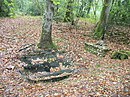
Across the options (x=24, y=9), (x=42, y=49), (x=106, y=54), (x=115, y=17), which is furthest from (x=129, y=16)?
(x=24, y=9)

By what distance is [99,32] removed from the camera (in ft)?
49.6

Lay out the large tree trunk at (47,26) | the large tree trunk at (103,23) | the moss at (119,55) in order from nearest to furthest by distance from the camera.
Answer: the large tree trunk at (47,26), the moss at (119,55), the large tree trunk at (103,23)

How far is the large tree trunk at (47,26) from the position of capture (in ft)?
35.5

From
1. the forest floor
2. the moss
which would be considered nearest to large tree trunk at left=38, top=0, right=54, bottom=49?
the forest floor

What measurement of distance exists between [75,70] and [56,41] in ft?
12.9

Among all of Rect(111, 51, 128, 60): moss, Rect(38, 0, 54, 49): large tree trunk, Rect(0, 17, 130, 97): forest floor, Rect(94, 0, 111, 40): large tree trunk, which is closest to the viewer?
Rect(0, 17, 130, 97): forest floor

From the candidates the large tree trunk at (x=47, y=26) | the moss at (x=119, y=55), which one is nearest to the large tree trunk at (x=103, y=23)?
the moss at (x=119, y=55)

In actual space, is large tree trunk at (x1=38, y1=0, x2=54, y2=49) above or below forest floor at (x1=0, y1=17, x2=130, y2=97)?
above

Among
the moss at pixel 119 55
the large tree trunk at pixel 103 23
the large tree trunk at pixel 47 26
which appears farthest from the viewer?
the large tree trunk at pixel 103 23

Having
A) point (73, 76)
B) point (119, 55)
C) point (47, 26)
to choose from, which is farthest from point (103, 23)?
point (73, 76)

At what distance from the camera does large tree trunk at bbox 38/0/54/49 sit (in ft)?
35.5

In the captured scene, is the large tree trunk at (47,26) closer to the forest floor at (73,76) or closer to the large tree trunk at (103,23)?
the forest floor at (73,76)

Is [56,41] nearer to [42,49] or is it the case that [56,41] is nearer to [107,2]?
[42,49]

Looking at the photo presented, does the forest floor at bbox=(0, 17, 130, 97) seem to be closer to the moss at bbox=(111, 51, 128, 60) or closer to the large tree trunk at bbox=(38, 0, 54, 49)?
the moss at bbox=(111, 51, 128, 60)
